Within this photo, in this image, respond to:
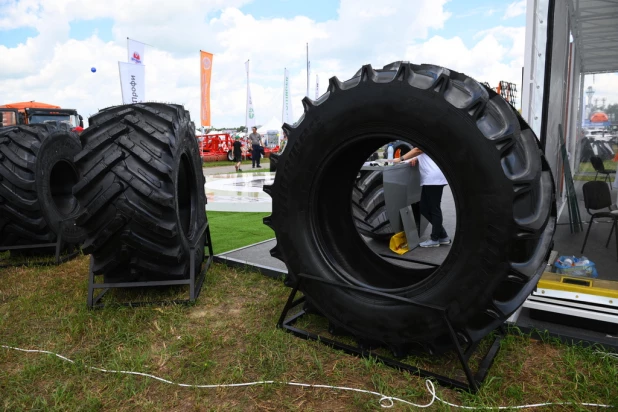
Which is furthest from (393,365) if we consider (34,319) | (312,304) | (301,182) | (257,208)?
(257,208)

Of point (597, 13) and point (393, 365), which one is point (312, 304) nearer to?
point (393, 365)

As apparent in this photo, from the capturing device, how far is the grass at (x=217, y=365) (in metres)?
2.08

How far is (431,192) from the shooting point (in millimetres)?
4785

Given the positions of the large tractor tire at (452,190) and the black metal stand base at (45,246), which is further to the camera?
the black metal stand base at (45,246)

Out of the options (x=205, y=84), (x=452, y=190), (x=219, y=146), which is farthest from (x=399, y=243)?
(x=219, y=146)

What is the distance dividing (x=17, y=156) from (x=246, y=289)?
109 inches

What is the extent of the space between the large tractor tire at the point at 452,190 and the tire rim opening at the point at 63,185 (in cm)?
352

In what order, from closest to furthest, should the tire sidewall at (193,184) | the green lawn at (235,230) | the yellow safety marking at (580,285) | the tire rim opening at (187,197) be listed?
the yellow safety marking at (580,285)
the tire sidewall at (193,184)
the tire rim opening at (187,197)
the green lawn at (235,230)

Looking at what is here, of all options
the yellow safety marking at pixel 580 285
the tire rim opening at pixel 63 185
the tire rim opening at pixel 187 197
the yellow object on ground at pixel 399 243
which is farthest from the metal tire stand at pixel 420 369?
the tire rim opening at pixel 63 185

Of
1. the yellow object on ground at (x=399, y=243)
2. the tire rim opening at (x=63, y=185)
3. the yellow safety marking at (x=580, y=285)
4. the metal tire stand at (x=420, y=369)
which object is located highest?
the tire rim opening at (x=63, y=185)

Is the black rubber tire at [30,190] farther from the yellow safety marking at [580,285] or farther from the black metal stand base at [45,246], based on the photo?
the yellow safety marking at [580,285]

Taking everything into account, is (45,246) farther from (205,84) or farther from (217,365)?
(205,84)

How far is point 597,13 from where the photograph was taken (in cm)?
664

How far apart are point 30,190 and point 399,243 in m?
3.86
